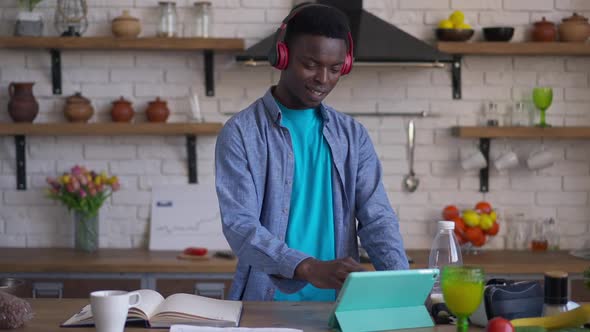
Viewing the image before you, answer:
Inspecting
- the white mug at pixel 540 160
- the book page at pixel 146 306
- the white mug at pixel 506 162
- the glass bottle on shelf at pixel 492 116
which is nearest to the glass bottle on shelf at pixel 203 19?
the glass bottle on shelf at pixel 492 116

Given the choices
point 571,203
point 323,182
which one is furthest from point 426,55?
point 323,182

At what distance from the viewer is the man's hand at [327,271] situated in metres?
1.97

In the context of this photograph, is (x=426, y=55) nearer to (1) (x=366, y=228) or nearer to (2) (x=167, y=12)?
(2) (x=167, y=12)

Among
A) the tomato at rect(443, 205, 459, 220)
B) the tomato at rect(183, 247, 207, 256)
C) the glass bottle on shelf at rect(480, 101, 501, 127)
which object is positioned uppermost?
the glass bottle on shelf at rect(480, 101, 501, 127)

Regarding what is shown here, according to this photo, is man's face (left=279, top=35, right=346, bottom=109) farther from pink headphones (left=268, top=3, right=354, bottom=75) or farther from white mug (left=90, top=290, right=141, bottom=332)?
white mug (left=90, top=290, right=141, bottom=332)

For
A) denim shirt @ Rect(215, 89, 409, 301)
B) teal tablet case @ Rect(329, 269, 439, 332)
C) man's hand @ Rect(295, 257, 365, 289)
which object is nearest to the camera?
teal tablet case @ Rect(329, 269, 439, 332)

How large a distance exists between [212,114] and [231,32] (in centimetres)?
41

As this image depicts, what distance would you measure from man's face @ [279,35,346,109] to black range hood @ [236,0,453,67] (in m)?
1.49

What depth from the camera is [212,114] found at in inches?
169

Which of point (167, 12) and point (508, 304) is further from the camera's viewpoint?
point (167, 12)

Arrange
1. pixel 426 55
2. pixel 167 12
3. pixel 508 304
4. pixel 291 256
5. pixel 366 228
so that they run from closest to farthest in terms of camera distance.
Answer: pixel 508 304 < pixel 291 256 < pixel 366 228 < pixel 426 55 < pixel 167 12

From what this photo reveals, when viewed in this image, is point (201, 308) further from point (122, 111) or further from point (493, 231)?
point (493, 231)

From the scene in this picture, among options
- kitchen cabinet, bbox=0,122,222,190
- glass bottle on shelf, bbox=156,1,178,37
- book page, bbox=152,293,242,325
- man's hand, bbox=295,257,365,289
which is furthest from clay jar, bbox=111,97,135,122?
man's hand, bbox=295,257,365,289

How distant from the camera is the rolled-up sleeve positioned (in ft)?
7.66
